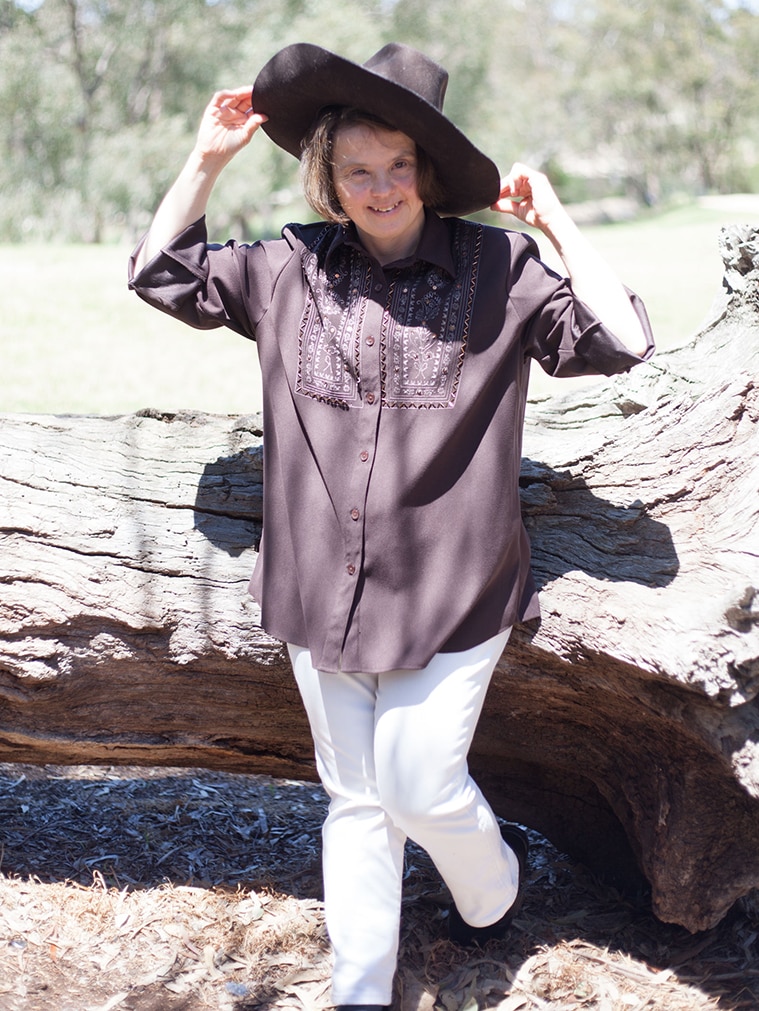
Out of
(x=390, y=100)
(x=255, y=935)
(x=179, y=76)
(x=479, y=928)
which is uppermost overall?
(x=179, y=76)

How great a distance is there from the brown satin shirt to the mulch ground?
38.2 inches

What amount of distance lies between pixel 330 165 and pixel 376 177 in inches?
4.9

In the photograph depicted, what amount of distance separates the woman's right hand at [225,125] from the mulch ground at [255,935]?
6.56ft

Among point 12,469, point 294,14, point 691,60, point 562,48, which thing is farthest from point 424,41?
point 12,469

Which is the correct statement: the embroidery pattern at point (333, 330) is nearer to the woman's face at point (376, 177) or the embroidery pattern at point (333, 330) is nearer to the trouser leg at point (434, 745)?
the woman's face at point (376, 177)

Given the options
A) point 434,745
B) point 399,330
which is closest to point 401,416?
point 399,330

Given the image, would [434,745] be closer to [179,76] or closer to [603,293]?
[603,293]

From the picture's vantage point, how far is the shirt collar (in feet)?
8.20

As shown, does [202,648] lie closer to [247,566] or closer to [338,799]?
[247,566]

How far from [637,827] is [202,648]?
A: 1212mm

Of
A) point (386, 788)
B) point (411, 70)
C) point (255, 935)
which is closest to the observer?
point (411, 70)

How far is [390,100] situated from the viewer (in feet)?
7.62

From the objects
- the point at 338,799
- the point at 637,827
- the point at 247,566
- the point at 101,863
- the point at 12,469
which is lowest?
the point at 101,863

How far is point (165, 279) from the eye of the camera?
8.52 feet
